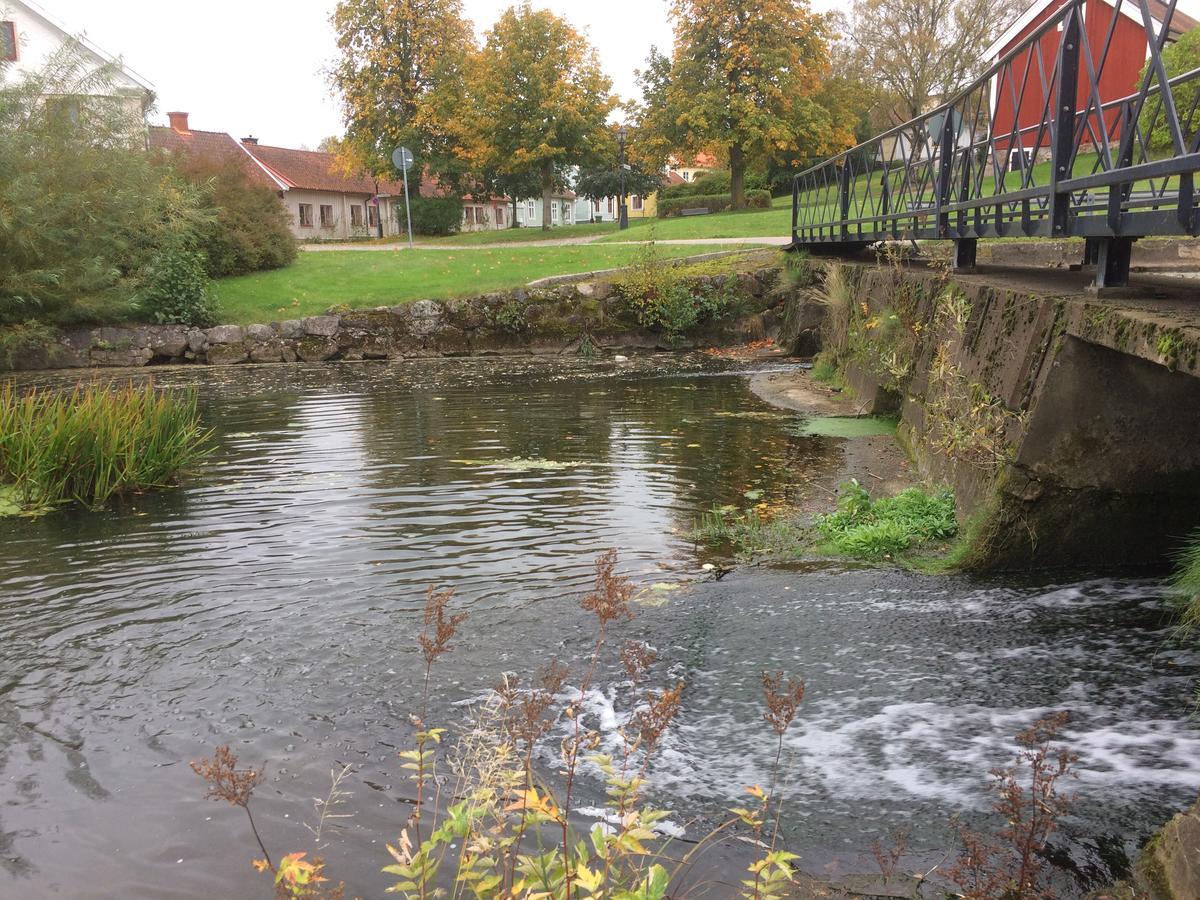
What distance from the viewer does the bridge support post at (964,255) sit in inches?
389

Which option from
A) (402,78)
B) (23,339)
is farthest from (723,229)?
(402,78)

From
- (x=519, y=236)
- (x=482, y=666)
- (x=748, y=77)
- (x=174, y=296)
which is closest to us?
(x=482, y=666)

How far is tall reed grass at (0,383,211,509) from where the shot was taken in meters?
8.86

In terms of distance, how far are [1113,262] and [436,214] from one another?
40.4 m

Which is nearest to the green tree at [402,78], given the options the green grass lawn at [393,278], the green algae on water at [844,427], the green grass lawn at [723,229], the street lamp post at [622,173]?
the street lamp post at [622,173]

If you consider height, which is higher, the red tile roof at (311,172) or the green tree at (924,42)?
the green tree at (924,42)

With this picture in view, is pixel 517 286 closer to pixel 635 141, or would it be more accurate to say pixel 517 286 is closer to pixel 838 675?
pixel 838 675

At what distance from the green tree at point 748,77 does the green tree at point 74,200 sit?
855 inches

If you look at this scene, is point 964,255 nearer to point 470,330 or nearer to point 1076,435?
point 1076,435

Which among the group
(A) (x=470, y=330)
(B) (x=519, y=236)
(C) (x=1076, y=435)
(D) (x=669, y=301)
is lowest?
(A) (x=470, y=330)

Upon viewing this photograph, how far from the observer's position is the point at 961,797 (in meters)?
3.79

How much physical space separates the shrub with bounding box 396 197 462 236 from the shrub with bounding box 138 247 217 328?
23300mm

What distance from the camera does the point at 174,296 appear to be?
21203 mm

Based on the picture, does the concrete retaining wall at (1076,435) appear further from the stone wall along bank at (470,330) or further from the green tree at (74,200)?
the green tree at (74,200)
